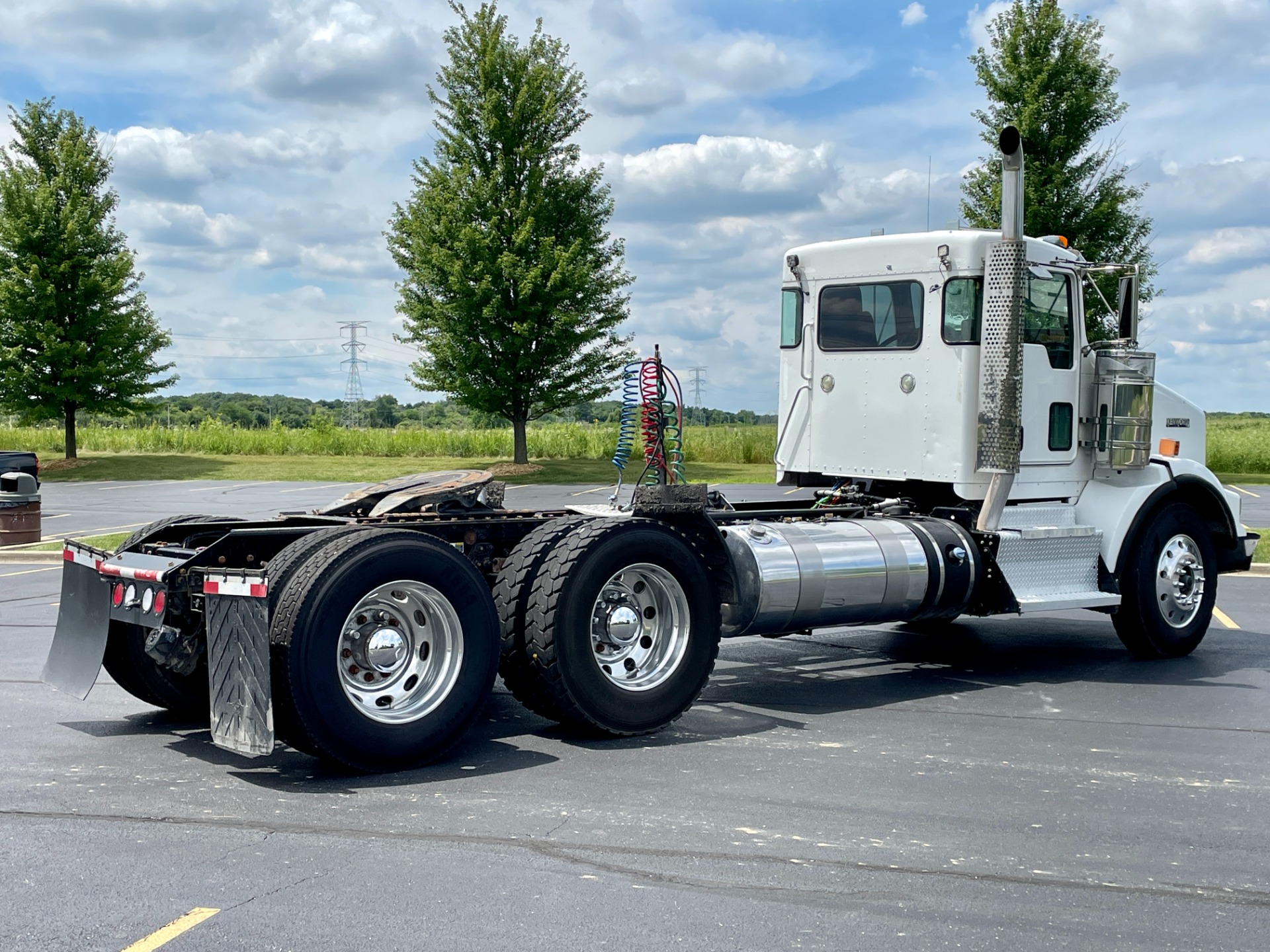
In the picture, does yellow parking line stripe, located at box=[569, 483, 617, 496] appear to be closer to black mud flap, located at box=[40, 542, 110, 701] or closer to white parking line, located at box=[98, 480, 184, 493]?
white parking line, located at box=[98, 480, 184, 493]

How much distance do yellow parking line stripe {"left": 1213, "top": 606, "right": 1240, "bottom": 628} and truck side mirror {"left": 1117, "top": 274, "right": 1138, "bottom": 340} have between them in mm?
3125

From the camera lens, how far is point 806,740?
22.9 feet

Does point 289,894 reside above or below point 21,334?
below

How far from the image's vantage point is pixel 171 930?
166 inches

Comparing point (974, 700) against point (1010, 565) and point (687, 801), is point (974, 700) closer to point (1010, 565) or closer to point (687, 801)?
point (1010, 565)

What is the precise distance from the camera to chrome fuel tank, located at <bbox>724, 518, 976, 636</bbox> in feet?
26.1

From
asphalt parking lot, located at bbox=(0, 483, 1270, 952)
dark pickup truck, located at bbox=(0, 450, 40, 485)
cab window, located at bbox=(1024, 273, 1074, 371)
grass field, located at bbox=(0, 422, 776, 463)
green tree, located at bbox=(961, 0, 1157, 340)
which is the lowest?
asphalt parking lot, located at bbox=(0, 483, 1270, 952)

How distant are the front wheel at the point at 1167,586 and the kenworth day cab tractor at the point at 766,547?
0.02 meters

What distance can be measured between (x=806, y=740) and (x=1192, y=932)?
283 centimetres

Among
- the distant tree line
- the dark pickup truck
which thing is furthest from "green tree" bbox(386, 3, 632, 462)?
the dark pickup truck

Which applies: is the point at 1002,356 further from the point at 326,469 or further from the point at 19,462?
the point at 326,469

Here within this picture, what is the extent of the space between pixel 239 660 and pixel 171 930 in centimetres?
185

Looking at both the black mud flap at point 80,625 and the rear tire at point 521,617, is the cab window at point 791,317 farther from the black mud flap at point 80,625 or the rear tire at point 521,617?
the black mud flap at point 80,625

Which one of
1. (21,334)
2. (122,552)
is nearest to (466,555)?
(122,552)
